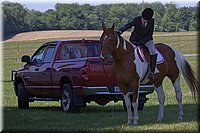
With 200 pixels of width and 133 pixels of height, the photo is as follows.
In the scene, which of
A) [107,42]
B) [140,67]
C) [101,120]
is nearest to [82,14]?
[101,120]

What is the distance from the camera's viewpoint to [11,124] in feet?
35.4

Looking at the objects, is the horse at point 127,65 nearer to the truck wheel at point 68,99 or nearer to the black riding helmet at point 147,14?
the black riding helmet at point 147,14

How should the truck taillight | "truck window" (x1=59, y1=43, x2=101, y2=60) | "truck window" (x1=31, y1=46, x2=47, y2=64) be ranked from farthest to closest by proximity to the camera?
1. "truck window" (x1=31, y1=46, x2=47, y2=64)
2. "truck window" (x1=59, y1=43, x2=101, y2=60)
3. the truck taillight

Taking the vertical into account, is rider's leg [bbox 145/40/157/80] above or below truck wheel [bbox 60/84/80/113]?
above

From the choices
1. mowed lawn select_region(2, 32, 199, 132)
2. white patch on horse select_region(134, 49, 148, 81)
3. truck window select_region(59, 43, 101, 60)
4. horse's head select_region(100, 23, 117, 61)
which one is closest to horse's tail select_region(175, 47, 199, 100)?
mowed lawn select_region(2, 32, 199, 132)

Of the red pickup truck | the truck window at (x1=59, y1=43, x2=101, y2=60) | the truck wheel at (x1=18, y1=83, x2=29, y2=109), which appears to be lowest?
the truck wheel at (x1=18, y1=83, x2=29, y2=109)

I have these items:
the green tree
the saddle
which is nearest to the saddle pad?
the saddle

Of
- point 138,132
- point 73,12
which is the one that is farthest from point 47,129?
point 73,12

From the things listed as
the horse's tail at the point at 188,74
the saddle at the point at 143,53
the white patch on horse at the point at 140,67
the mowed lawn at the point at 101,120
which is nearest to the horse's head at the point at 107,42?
the white patch on horse at the point at 140,67

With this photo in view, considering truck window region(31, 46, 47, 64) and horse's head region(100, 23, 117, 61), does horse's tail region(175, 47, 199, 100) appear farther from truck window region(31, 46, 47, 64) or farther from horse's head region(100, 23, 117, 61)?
truck window region(31, 46, 47, 64)

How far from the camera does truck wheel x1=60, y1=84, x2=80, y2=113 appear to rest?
1298 centimetres

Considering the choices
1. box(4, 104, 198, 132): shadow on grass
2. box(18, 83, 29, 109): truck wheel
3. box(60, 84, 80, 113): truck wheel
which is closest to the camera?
box(4, 104, 198, 132): shadow on grass

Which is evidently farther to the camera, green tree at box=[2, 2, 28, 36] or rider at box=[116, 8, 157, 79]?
green tree at box=[2, 2, 28, 36]

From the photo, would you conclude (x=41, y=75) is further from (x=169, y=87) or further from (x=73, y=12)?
(x=169, y=87)
